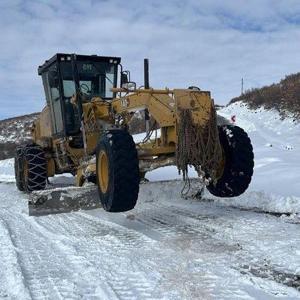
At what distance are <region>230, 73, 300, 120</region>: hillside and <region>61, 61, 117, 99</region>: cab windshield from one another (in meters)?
15.8

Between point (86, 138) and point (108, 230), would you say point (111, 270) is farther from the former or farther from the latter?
point (86, 138)

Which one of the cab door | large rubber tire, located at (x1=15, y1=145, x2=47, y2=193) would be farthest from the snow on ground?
large rubber tire, located at (x1=15, y1=145, x2=47, y2=193)

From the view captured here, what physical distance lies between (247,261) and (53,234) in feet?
8.63

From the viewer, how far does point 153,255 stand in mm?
4926

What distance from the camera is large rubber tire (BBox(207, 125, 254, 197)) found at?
22.6 feet

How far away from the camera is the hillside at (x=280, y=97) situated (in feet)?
84.7

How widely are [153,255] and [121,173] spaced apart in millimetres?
1369

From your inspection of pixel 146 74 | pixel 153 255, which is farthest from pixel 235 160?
pixel 153 255

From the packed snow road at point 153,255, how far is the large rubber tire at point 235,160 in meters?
0.41

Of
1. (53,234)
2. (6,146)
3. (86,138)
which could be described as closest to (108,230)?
(53,234)

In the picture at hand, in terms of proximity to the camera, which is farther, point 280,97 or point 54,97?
point 280,97

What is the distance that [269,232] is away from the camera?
5.72 metres

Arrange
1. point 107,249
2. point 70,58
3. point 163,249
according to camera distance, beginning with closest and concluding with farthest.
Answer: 1. point 163,249
2. point 107,249
3. point 70,58

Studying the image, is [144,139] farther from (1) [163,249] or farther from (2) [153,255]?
(2) [153,255]
